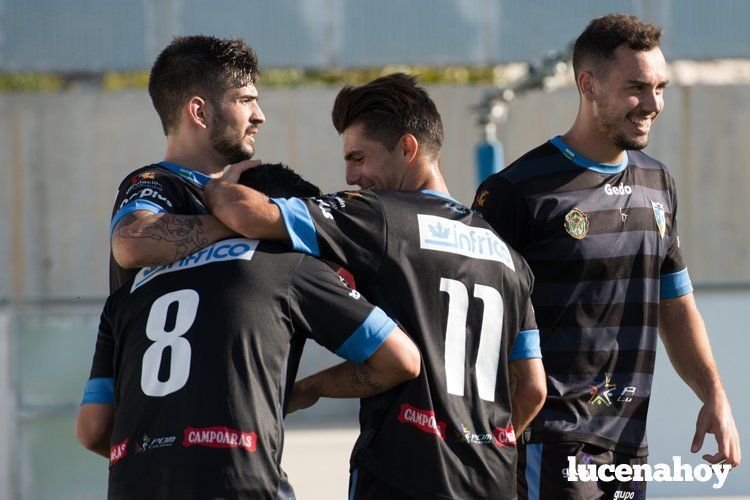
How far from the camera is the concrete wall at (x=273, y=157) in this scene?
34.8 feet

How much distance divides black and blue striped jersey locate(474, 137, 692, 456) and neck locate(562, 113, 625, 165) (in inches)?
1.2

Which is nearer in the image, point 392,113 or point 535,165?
point 392,113

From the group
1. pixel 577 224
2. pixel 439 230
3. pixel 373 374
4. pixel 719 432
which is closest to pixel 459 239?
pixel 439 230

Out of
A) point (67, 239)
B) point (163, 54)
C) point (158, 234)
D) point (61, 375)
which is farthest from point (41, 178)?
point (158, 234)

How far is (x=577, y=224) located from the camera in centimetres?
362

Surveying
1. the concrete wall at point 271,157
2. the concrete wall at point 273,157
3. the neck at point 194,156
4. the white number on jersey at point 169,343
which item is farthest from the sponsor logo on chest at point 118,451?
the concrete wall at point 273,157

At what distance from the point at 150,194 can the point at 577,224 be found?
1.39 m

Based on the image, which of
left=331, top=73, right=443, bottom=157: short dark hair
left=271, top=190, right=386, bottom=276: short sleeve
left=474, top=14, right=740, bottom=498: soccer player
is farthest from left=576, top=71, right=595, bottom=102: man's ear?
left=271, top=190, right=386, bottom=276: short sleeve

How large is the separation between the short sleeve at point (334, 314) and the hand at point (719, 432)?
1466 mm

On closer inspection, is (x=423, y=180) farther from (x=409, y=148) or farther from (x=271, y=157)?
(x=271, y=157)

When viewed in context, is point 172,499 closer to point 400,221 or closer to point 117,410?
point 117,410

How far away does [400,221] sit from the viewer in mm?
2848

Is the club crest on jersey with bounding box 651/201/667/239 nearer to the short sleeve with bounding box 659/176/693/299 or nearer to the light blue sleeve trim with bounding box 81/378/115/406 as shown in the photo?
the short sleeve with bounding box 659/176/693/299

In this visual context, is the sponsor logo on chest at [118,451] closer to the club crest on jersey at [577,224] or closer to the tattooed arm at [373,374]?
the tattooed arm at [373,374]
